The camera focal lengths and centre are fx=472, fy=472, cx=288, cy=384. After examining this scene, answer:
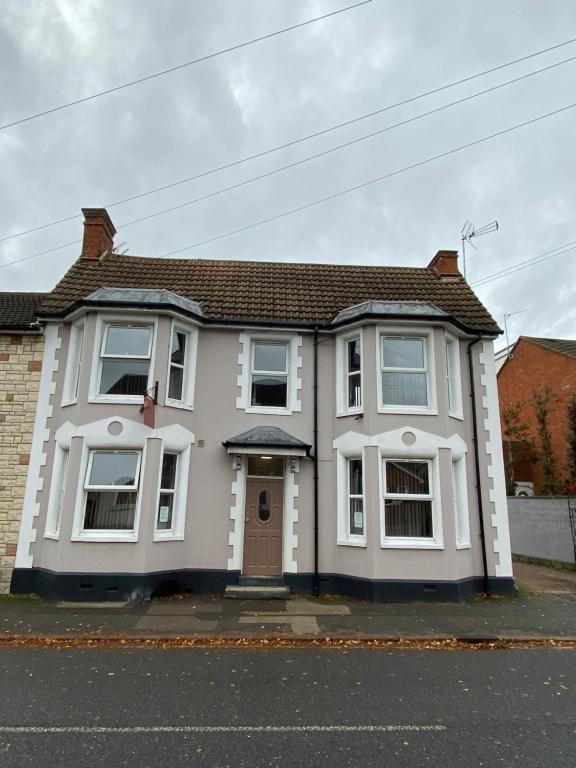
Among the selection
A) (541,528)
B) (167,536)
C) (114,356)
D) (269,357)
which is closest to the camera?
(167,536)

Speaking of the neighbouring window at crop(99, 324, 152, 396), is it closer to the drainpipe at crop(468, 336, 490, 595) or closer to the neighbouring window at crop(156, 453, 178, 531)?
the neighbouring window at crop(156, 453, 178, 531)

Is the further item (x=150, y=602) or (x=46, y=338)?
(x=46, y=338)

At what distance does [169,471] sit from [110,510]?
1.44 meters

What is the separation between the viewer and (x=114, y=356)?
10594mm

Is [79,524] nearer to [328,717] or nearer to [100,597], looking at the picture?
[100,597]

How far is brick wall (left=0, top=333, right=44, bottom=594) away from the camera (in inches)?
404

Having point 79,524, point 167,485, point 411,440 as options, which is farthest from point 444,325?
point 79,524

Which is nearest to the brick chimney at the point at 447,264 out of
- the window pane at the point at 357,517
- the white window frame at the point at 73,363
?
the window pane at the point at 357,517

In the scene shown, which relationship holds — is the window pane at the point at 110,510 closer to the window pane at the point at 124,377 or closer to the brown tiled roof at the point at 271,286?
the window pane at the point at 124,377

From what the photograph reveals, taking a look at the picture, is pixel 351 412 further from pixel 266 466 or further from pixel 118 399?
pixel 118 399

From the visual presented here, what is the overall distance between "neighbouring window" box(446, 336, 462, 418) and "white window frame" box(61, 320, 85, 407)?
8.59 m

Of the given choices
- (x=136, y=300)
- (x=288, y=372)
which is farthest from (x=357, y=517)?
(x=136, y=300)

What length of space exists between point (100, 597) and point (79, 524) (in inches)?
59.3

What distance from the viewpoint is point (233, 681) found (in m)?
5.63
